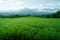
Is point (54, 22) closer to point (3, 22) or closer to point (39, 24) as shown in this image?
point (39, 24)

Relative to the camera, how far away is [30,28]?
2.27 meters

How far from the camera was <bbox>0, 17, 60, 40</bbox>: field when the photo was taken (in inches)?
87.0

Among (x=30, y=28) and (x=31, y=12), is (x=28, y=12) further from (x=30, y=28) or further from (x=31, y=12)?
(x=30, y=28)

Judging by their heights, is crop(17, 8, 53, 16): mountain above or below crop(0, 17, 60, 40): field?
above

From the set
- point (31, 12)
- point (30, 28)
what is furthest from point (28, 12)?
point (30, 28)

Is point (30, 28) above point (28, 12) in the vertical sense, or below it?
below

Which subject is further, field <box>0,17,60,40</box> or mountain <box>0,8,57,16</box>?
mountain <box>0,8,57,16</box>

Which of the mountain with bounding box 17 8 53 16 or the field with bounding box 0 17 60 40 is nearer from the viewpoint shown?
the field with bounding box 0 17 60 40

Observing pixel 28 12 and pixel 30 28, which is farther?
pixel 28 12

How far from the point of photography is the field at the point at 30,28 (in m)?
2.21

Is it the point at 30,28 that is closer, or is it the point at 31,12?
the point at 30,28

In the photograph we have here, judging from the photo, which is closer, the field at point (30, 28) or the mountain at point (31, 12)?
the field at point (30, 28)

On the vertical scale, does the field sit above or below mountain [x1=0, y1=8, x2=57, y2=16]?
below

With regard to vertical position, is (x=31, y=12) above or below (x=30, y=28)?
above
